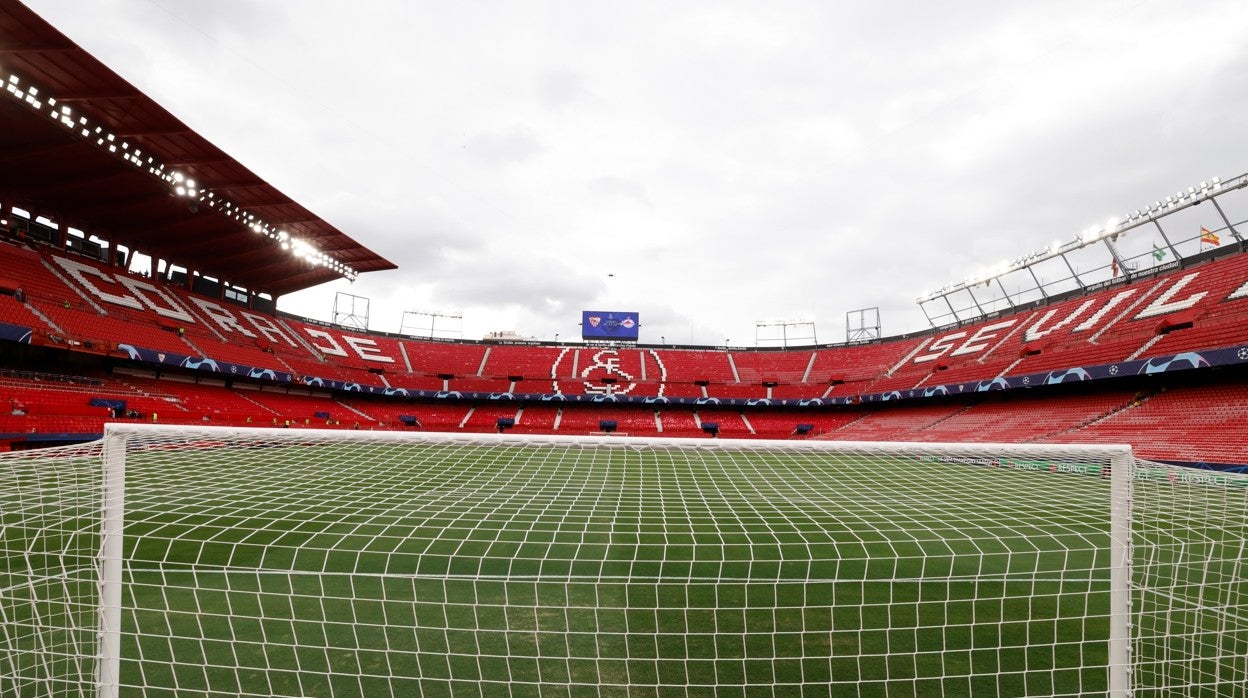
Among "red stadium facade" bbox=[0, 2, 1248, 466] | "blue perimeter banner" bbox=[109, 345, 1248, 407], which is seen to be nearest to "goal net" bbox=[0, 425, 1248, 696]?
"red stadium facade" bbox=[0, 2, 1248, 466]

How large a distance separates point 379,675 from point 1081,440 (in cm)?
2222

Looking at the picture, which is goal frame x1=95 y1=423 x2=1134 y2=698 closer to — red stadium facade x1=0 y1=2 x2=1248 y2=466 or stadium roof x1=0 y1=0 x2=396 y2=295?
stadium roof x1=0 y1=0 x2=396 y2=295

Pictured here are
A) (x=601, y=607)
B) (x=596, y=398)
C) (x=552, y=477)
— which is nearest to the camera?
(x=601, y=607)

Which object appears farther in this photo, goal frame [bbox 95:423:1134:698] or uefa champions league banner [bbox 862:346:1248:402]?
uefa champions league banner [bbox 862:346:1248:402]

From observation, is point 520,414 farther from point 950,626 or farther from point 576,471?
point 950,626

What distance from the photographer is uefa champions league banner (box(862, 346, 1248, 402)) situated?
1642cm

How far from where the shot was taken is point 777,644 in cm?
405

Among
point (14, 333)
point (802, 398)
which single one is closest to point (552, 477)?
point (14, 333)

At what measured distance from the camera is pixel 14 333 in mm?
16734

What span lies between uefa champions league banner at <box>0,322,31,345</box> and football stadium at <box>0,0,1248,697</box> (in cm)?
10

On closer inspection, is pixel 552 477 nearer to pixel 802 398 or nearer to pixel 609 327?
pixel 802 398

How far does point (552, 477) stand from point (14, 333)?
19011 mm

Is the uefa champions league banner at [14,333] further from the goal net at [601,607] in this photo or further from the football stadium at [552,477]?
the goal net at [601,607]

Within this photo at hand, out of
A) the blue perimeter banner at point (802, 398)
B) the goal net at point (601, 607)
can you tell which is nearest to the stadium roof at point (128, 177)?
the blue perimeter banner at point (802, 398)
